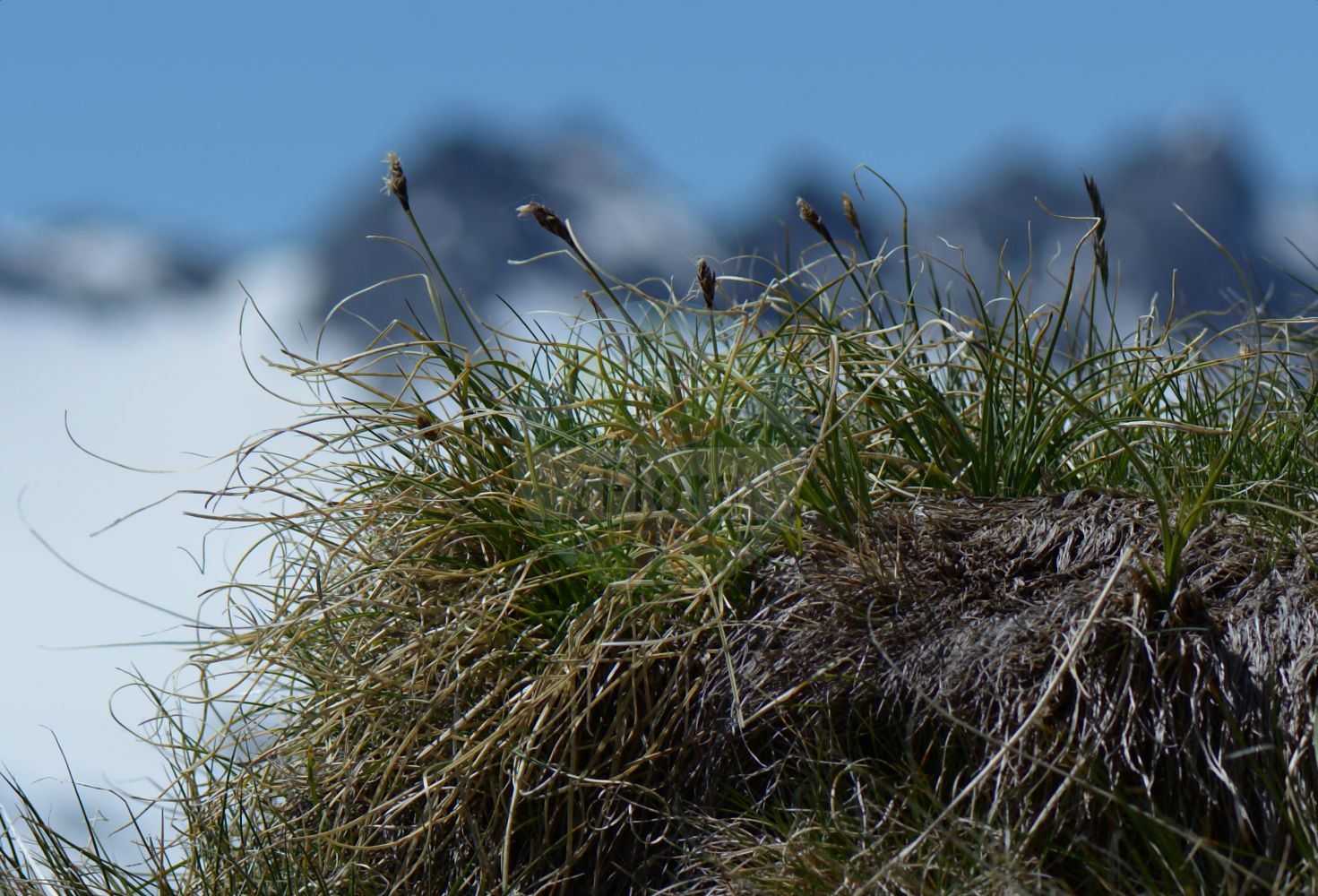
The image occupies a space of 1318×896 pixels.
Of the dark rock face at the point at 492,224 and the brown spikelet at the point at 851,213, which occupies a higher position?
the dark rock face at the point at 492,224

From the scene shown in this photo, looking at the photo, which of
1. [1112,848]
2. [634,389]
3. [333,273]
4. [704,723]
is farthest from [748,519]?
[333,273]

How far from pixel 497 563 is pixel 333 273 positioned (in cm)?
13604

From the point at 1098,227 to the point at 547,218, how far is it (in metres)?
1.10

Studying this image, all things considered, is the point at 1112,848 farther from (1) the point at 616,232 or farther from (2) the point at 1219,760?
(1) the point at 616,232

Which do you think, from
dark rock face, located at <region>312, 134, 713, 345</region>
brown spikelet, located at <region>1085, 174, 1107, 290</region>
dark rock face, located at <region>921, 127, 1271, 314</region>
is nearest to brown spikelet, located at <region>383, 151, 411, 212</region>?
brown spikelet, located at <region>1085, 174, 1107, 290</region>

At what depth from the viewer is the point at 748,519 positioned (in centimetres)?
214

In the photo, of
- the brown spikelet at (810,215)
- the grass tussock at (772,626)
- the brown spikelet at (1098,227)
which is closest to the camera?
the grass tussock at (772,626)

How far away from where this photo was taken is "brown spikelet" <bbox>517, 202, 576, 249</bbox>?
2266 mm

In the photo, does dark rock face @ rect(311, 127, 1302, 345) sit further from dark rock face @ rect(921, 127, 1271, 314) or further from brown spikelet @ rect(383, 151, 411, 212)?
brown spikelet @ rect(383, 151, 411, 212)

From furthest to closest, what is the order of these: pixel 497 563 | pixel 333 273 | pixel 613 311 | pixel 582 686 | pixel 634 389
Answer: pixel 333 273
pixel 613 311
pixel 634 389
pixel 497 563
pixel 582 686

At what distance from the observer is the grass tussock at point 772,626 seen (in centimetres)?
186

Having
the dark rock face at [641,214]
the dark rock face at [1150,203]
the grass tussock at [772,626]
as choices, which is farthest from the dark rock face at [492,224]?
the grass tussock at [772,626]

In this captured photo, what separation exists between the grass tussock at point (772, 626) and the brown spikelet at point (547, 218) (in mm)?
11

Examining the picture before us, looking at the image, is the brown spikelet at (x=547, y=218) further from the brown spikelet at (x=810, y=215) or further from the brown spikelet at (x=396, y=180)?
the brown spikelet at (x=810, y=215)
